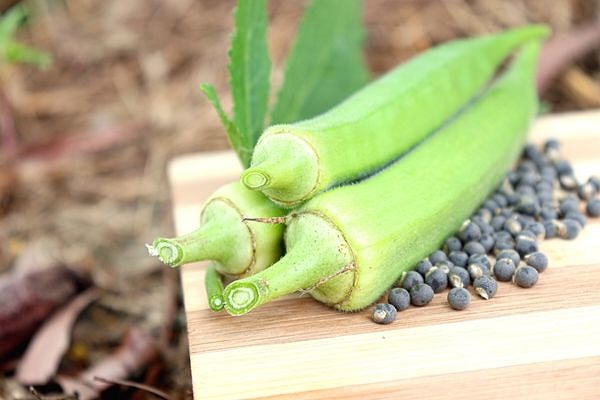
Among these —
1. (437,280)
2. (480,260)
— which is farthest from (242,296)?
(480,260)

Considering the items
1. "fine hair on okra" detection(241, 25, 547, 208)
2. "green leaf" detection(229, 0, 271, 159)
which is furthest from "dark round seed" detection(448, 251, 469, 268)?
"green leaf" detection(229, 0, 271, 159)

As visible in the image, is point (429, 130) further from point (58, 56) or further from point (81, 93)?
point (58, 56)

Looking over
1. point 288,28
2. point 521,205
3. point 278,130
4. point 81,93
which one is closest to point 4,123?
point 81,93

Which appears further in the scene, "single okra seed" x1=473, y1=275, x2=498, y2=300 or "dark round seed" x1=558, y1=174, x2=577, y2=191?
"dark round seed" x1=558, y1=174, x2=577, y2=191

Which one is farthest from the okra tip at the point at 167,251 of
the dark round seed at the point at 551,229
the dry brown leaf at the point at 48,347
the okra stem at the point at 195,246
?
the dark round seed at the point at 551,229

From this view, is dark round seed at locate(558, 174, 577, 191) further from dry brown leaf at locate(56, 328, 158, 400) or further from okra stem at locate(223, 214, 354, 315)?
dry brown leaf at locate(56, 328, 158, 400)

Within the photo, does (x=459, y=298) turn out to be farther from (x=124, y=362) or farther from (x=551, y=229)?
(x=124, y=362)
